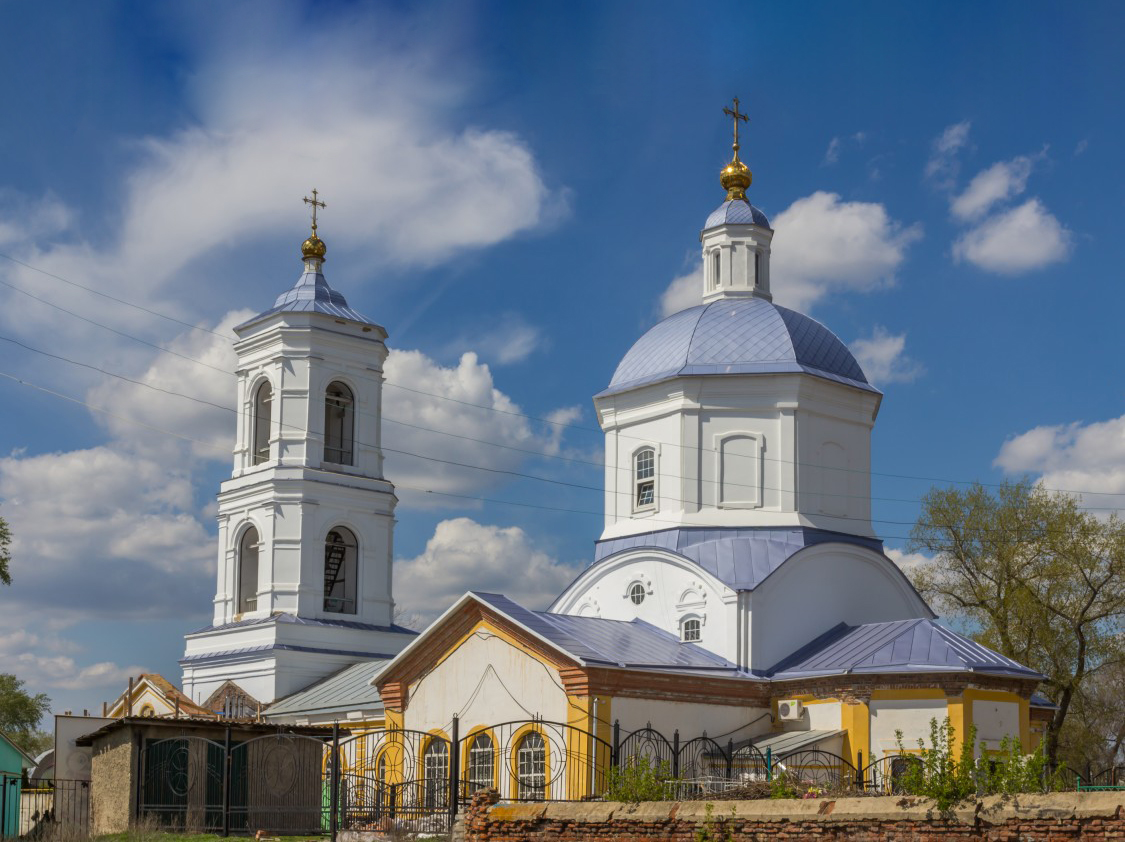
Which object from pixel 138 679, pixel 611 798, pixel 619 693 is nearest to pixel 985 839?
pixel 611 798

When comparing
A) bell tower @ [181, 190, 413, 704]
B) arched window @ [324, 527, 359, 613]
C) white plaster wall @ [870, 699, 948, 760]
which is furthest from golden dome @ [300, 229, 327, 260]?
white plaster wall @ [870, 699, 948, 760]

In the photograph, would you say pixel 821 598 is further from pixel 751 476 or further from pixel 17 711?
pixel 17 711

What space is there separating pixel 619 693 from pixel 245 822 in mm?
5710

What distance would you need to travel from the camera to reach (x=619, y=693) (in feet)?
72.5

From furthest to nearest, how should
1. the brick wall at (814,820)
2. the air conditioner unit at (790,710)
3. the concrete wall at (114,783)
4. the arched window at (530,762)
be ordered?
the air conditioner unit at (790,710) < the arched window at (530,762) < the concrete wall at (114,783) < the brick wall at (814,820)

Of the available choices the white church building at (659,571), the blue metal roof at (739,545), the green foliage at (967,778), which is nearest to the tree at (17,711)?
the white church building at (659,571)

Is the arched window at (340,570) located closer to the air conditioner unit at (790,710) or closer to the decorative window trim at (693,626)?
the decorative window trim at (693,626)

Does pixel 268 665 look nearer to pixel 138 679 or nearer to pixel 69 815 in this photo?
pixel 138 679

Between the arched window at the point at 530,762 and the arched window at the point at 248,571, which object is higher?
the arched window at the point at 248,571

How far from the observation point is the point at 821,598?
25.6 metres

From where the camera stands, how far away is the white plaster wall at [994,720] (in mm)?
22203

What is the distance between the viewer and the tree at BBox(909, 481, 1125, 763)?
1211 inches

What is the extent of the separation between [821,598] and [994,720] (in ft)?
13.2

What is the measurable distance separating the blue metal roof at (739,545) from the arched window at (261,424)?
1139 cm
